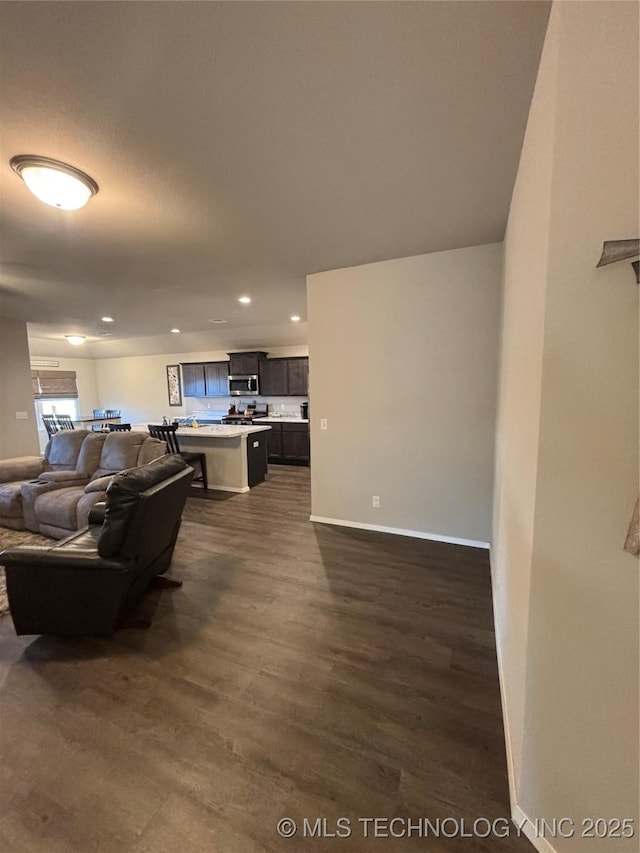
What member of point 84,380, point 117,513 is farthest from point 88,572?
point 84,380

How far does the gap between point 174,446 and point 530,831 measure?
4787 millimetres

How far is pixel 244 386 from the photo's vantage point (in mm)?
7340

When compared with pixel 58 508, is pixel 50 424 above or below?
above

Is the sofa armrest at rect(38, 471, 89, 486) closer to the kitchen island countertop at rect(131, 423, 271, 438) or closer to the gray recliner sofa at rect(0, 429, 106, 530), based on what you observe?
the gray recliner sofa at rect(0, 429, 106, 530)

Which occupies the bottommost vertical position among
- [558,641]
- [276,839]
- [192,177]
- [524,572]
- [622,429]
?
[276,839]

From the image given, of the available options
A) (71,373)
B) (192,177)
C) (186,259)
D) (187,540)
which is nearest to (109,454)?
(187,540)

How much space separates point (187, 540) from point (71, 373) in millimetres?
7582

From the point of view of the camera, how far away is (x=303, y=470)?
6355 millimetres

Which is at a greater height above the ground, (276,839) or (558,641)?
(558,641)

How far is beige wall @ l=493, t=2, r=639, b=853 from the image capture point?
84 cm

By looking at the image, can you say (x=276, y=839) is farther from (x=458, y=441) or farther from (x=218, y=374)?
(x=218, y=374)

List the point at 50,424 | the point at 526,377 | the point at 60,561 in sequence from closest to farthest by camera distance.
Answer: the point at 526,377 → the point at 60,561 → the point at 50,424

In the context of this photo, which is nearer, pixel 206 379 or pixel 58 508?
pixel 58 508

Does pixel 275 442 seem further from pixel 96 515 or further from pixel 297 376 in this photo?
pixel 96 515
